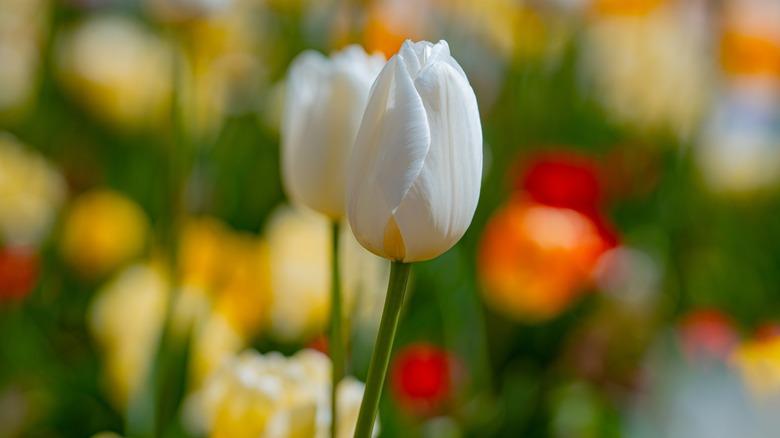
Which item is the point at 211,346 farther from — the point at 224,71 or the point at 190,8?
the point at 224,71

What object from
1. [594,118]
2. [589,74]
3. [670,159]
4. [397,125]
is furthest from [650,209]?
[397,125]

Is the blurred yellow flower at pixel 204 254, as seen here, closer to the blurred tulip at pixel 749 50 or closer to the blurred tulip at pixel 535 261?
the blurred tulip at pixel 535 261

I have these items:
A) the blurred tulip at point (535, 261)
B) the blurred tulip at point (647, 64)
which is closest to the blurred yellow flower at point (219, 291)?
the blurred tulip at point (535, 261)

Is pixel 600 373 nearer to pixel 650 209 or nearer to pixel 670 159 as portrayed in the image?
pixel 650 209

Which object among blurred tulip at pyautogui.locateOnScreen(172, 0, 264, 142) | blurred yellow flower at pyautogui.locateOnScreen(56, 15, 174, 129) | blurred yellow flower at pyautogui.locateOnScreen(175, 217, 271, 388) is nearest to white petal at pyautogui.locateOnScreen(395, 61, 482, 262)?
blurred yellow flower at pyautogui.locateOnScreen(175, 217, 271, 388)

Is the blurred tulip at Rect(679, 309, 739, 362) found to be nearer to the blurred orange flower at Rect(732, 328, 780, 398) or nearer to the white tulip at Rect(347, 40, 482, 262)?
the blurred orange flower at Rect(732, 328, 780, 398)
